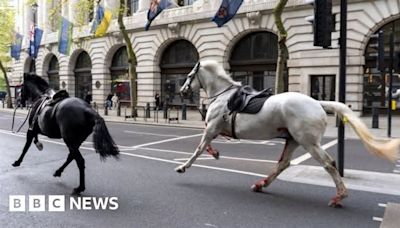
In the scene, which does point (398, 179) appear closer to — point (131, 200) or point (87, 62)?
point (131, 200)

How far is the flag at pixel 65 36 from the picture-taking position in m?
33.9

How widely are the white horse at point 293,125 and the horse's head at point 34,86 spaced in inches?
147

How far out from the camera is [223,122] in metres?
7.45

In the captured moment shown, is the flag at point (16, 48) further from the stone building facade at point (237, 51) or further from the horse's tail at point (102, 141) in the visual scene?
the horse's tail at point (102, 141)

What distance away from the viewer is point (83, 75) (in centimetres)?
4597

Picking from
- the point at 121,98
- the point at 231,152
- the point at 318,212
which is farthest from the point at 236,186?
the point at 121,98

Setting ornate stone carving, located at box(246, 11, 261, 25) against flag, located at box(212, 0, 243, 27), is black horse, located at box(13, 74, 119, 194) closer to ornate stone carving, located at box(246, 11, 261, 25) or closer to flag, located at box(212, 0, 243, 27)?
flag, located at box(212, 0, 243, 27)

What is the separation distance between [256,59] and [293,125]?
82.6 feet

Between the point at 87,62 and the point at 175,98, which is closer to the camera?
the point at 175,98

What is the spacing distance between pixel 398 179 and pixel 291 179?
2088 millimetres

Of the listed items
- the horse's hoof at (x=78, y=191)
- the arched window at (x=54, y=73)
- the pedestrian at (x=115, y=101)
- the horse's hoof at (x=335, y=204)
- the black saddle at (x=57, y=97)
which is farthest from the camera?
the arched window at (x=54, y=73)

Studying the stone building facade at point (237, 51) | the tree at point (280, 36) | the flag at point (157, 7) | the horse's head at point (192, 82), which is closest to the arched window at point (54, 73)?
the stone building facade at point (237, 51)

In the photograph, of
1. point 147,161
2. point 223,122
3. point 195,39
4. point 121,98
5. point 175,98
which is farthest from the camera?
point 121,98

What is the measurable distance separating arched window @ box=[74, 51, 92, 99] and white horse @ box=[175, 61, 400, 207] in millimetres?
38889
